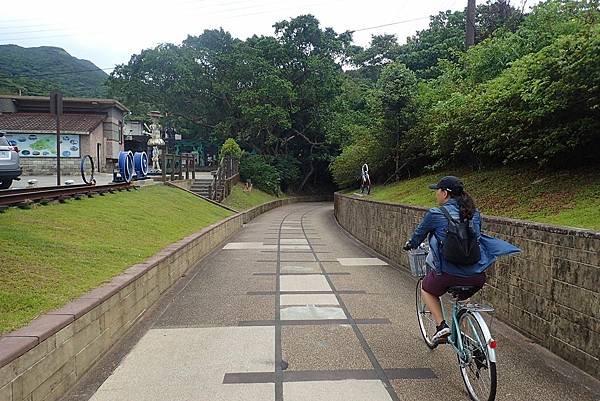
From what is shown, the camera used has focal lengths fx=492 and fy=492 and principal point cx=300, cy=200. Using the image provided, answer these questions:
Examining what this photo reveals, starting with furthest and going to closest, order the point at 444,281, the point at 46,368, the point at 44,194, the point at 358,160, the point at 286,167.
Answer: the point at 286,167, the point at 358,160, the point at 44,194, the point at 444,281, the point at 46,368

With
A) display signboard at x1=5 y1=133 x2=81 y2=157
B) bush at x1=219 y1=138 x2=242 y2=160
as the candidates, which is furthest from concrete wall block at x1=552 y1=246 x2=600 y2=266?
display signboard at x1=5 y1=133 x2=81 y2=157

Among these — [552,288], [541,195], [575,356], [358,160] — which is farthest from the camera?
[358,160]

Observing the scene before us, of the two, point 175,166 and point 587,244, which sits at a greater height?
point 175,166

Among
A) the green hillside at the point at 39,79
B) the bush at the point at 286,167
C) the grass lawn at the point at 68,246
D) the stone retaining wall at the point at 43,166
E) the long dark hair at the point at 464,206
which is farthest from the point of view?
the green hillside at the point at 39,79

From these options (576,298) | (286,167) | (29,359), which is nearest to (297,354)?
(29,359)

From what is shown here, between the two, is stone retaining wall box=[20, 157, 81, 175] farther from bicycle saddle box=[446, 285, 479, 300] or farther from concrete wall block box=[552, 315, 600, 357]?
concrete wall block box=[552, 315, 600, 357]

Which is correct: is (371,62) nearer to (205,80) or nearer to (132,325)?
(205,80)

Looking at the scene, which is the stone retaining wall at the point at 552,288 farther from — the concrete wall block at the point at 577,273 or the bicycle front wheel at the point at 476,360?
the bicycle front wheel at the point at 476,360

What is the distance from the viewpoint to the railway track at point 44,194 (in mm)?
8288

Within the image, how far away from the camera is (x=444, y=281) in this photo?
4.14 m

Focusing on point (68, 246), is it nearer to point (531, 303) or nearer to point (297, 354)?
point (297, 354)

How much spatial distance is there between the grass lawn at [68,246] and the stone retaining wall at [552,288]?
180 inches

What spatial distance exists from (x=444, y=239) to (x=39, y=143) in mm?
28987

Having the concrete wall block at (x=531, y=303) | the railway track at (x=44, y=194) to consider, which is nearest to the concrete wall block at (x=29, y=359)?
the concrete wall block at (x=531, y=303)
